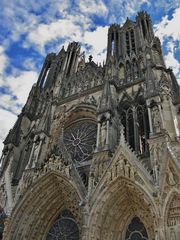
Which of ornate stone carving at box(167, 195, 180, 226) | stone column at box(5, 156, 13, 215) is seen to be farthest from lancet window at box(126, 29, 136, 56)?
ornate stone carving at box(167, 195, 180, 226)

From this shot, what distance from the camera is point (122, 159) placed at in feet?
34.5

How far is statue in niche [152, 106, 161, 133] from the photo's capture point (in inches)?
435

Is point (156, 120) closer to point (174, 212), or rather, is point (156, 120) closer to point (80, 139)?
point (174, 212)

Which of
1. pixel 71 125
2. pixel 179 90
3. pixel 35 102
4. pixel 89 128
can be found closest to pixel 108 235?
pixel 89 128

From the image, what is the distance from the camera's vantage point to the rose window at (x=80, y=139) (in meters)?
13.9

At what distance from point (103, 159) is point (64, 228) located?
11.4 ft

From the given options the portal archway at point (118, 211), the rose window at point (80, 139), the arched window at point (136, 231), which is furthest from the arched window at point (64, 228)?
the rose window at point (80, 139)

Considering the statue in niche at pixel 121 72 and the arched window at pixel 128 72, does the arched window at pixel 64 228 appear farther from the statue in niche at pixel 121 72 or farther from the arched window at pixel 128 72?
the statue in niche at pixel 121 72

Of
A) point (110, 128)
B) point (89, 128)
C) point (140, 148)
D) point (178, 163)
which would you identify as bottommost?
point (178, 163)

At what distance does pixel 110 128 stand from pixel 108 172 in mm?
2708

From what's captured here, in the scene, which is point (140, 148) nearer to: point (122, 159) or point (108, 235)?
point (122, 159)

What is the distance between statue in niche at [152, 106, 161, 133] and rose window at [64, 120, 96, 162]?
3665mm

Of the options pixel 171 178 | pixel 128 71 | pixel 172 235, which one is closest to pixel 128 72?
pixel 128 71

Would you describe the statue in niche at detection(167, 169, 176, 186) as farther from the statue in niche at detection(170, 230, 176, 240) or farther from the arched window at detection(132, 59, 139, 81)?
the arched window at detection(132, 59, 139, 81)
